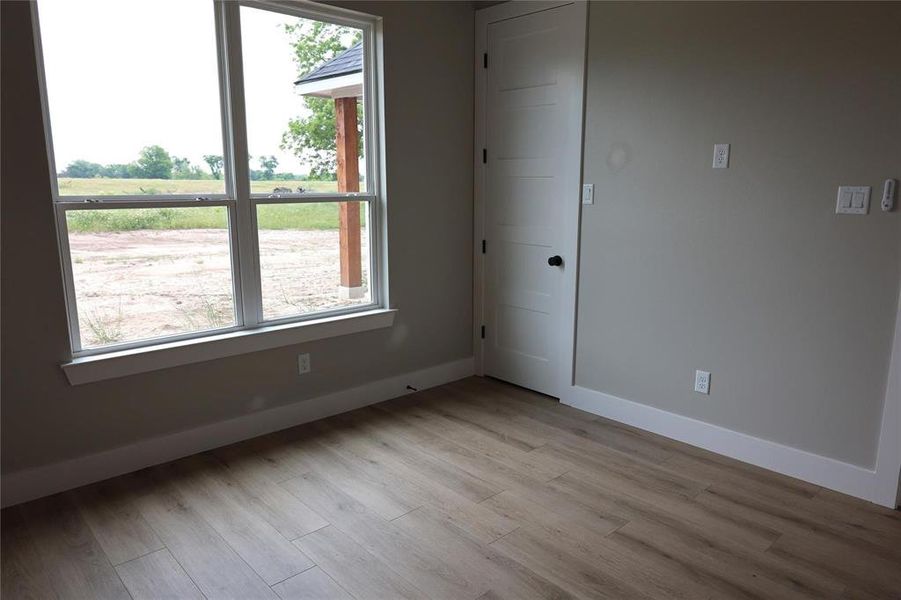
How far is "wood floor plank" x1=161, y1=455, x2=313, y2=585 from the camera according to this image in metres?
2.21

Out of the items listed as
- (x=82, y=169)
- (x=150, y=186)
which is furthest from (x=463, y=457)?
(x=82, y=169)

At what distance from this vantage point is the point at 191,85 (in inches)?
115

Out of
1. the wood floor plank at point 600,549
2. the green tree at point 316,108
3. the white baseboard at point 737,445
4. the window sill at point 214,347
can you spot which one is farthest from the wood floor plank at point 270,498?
the white baseboard at point 737,445

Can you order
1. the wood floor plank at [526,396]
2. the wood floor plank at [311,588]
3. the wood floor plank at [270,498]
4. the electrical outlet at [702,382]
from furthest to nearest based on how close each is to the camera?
the wood floor plank at [526,396], the electrical outlet at [702,382], the wood floor plank at [270,498], the wood floor plank at [311,588]

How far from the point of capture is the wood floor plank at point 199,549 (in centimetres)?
207

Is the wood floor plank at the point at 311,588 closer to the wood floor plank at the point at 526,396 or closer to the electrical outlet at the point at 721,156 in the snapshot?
the wood floor plank at the point at 526,396

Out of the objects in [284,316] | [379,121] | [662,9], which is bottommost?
[284,316]

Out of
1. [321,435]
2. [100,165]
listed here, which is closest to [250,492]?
[321,435]

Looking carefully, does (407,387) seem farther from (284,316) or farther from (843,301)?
(843,301)

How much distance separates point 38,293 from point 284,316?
1183mm

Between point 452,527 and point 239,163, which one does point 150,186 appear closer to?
point 239,163

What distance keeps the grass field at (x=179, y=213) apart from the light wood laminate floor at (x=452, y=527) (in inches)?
46.3

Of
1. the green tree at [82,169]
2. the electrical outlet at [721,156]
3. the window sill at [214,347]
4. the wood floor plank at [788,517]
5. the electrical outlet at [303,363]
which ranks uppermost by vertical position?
the electrical outlet at [721,156]

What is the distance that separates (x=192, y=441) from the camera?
10.1ft
